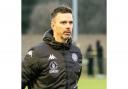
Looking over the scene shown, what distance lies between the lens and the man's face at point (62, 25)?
4.86m

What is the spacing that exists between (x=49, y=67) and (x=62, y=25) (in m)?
0.34

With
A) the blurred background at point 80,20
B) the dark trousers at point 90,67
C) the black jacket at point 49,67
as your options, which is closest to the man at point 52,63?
the black jacket at point 49,67

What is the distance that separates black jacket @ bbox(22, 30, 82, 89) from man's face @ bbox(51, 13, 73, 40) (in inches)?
3.5

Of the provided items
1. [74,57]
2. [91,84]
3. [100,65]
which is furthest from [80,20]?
[74,57]

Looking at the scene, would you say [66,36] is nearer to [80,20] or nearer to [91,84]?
[91,84]

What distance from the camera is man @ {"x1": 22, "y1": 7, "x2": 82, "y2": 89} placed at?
499 centimetres

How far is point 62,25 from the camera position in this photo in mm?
4902

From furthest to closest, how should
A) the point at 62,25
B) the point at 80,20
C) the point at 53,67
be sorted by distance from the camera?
the point at 80,20, the point at 53,67, the point at 62,25

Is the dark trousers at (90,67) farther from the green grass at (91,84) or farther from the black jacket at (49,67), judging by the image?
the black jacket at (49,67)

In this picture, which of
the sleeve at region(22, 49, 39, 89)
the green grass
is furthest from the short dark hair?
the green grass
